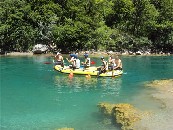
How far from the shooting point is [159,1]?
69188 millimetres

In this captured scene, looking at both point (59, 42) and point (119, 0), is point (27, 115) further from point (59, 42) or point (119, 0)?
point (119, 0)

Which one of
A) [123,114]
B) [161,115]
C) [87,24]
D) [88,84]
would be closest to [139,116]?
[123,114]

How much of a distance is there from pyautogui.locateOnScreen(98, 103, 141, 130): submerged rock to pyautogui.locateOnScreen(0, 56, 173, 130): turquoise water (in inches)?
17.5

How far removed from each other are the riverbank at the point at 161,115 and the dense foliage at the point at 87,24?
3596 centimetres

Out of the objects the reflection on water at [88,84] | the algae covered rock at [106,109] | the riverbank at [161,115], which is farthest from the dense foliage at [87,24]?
the algae covered rock at [106,109]

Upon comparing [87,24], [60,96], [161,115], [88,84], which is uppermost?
[87,24]

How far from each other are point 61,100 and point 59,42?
1539 inches

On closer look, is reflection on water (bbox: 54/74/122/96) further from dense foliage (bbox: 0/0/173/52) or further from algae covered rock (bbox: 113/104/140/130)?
dense foliage (bbox: 0/0/173/52)

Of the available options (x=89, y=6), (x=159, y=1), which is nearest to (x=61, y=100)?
(x=89, y=6)

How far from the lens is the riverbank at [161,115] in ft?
54.2

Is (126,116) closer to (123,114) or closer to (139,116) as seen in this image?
(123,114)

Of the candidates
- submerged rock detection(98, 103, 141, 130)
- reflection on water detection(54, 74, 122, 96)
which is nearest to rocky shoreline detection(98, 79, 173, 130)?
submerged rock detection(98, 103, 141, 130)

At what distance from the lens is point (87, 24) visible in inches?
2404

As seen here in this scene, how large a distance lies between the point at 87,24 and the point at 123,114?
4432 centimetres
